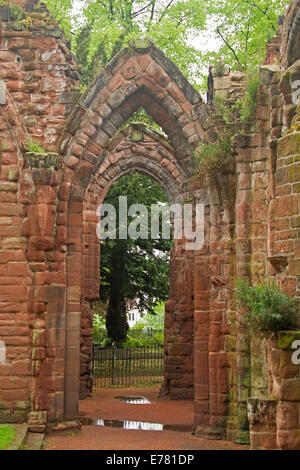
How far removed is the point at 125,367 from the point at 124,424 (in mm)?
10213

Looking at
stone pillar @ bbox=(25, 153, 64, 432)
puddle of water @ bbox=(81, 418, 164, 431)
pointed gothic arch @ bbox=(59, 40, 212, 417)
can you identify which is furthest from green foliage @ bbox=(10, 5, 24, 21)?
puddle of water @ bbox=(81, 418, 164, 431)

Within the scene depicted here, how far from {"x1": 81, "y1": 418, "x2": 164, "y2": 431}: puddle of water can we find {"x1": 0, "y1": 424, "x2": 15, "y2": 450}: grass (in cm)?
241

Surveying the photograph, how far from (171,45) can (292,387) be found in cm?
2109

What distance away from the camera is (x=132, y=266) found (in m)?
23.8

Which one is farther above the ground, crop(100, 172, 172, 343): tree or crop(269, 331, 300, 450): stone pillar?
crop(100, 172, 172, 343): tree

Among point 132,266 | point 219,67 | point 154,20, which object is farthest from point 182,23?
point 219,67

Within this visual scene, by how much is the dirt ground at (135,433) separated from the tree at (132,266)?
8.17 meters

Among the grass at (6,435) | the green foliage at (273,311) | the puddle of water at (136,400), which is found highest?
the green foliage at (273,311)

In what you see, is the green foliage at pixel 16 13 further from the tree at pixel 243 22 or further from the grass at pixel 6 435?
the tree at pixel 243 22

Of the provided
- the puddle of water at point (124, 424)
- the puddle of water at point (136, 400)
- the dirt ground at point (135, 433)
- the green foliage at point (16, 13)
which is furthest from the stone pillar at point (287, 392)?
the puddle of water at point (136, 400)

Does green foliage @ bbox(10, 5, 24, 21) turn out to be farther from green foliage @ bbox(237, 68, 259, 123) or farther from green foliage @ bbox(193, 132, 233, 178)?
green foliage @ bbox(237, 68, 259, 123)

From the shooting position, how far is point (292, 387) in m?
6.87

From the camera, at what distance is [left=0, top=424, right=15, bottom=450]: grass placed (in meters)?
8.09

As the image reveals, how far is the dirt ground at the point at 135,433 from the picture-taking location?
9.17 meters
